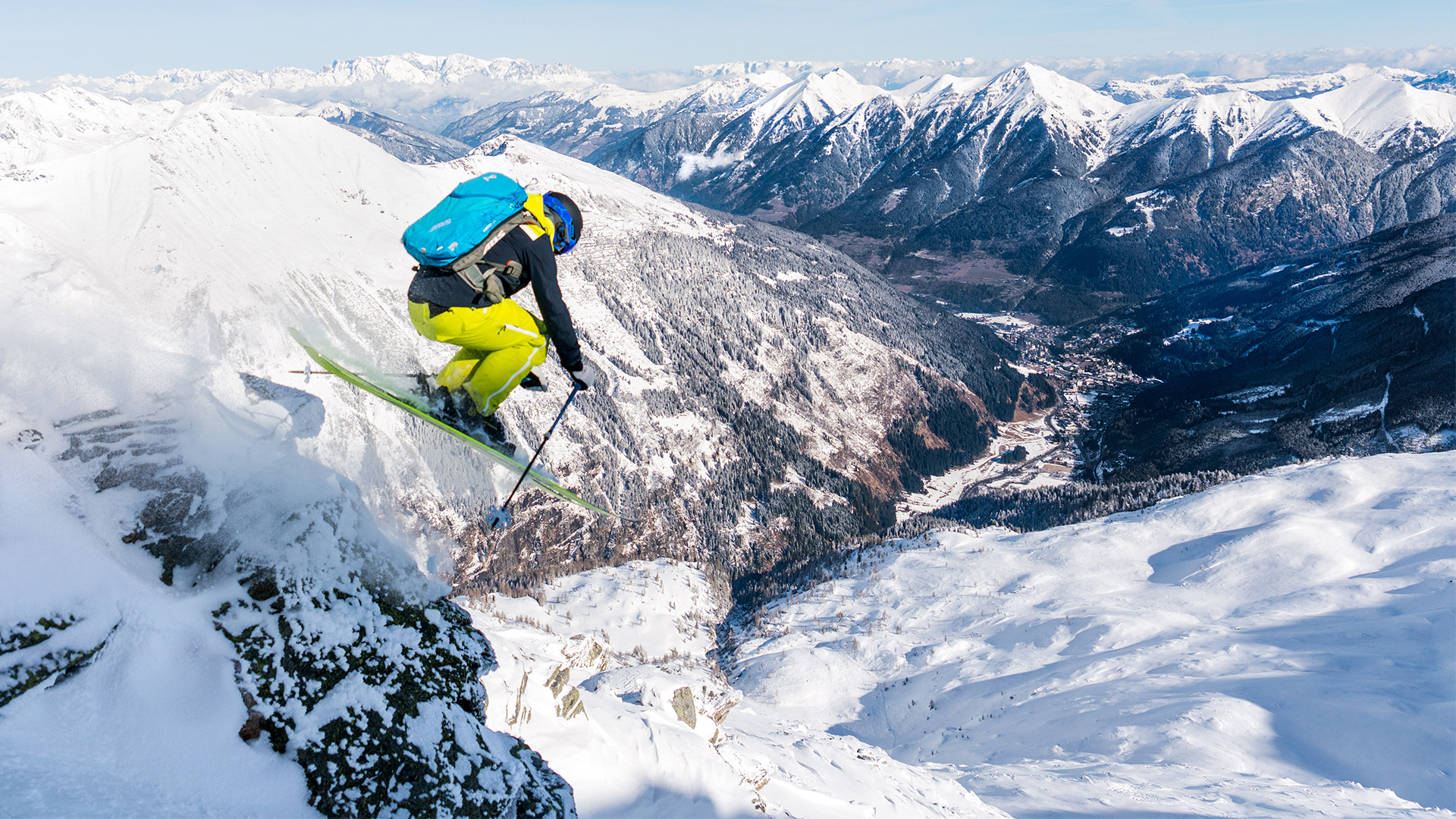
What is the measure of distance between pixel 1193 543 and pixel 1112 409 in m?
103

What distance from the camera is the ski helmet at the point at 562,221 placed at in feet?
32.4

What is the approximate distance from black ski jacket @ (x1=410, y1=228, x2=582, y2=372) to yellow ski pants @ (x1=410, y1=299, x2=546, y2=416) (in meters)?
0.39

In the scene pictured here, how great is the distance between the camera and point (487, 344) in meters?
11.0

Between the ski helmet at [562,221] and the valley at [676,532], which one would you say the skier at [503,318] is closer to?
the ski helmet at [562,221]

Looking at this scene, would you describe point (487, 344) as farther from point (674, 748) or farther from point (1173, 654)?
A: point (1173, 654)

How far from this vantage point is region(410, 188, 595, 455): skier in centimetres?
945

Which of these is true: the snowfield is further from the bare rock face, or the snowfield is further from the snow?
the snow

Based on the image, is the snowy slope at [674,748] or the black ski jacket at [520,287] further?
the snowy slope at [674,748]

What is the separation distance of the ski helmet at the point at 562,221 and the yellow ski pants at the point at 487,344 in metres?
1.20

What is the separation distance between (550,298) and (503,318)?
152 centimetres

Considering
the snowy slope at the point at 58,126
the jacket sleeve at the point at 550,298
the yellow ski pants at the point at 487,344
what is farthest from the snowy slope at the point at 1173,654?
the snowy slope at the point at 58,126

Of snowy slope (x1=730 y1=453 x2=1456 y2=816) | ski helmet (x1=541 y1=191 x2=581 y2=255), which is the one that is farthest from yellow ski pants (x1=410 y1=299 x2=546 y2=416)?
snowy slope (x1=730 y1=453 x2=1456 y2=816)

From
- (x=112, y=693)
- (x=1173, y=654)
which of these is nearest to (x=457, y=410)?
(x=112, y=693)

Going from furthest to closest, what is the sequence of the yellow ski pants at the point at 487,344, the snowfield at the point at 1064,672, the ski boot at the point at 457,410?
the snowfield at the point at 1064,672 → the ski boot at the point at 457,410 → the yellow ski pants at the point at 487,344
